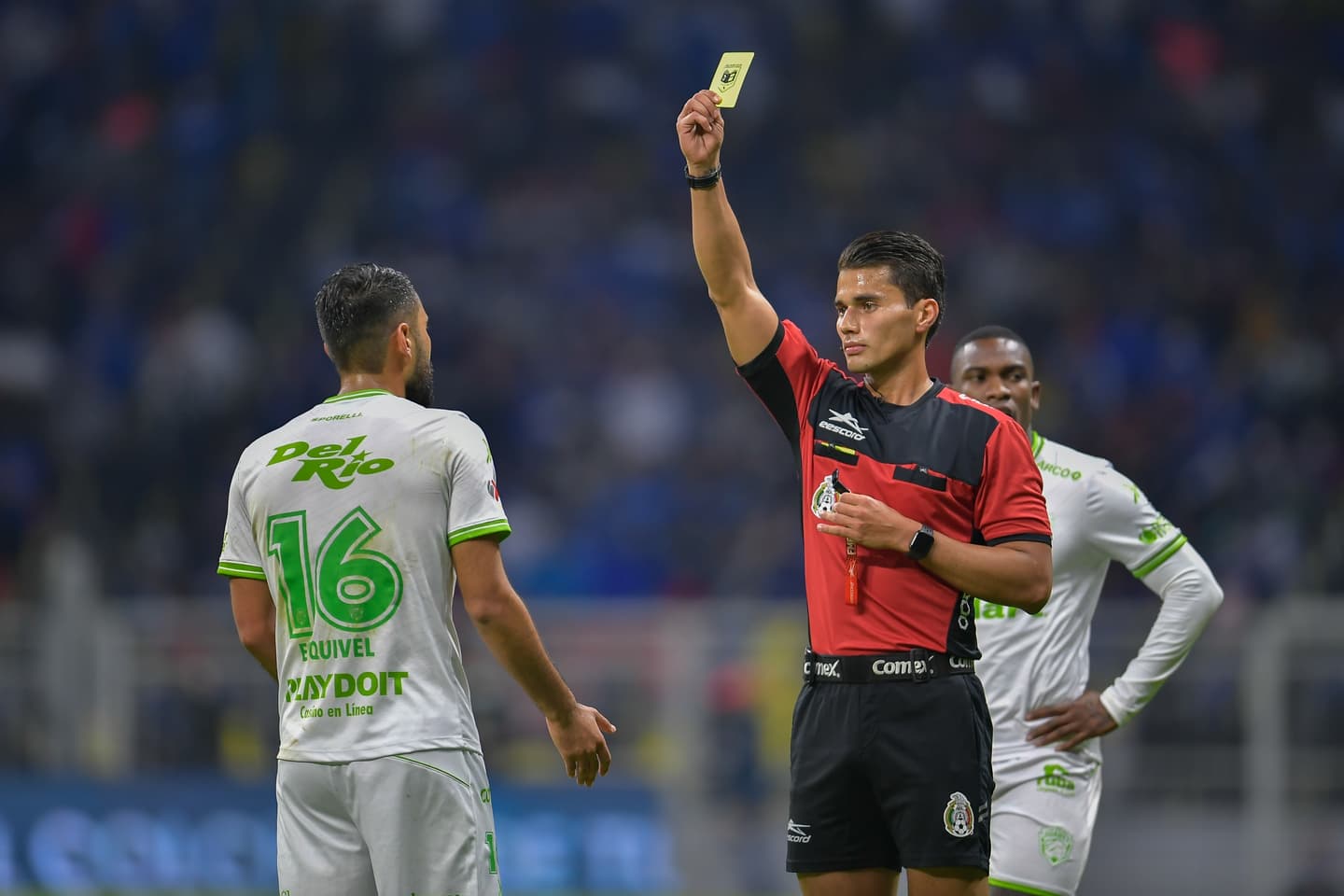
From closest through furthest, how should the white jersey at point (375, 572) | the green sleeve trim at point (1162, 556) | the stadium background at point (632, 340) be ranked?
the white jersey at point (375, 572) < the green sleeve trim at point (1162, 556) < the stadium background at point (632, 340)

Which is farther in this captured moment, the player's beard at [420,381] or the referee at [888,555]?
the player's beard at [420,381]

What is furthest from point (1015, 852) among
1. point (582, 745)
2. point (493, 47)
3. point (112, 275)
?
point (493, 47)

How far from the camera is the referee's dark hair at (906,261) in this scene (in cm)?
443

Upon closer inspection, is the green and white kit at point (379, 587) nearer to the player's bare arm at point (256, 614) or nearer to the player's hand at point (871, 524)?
the player's bare arm at point (256, 614)

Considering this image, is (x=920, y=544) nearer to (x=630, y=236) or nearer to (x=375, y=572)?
(x=375, y=572)

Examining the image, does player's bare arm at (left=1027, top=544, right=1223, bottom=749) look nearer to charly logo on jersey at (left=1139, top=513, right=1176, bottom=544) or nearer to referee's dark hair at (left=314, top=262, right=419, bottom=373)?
charly logo on jersey at (left=1139, top=513, right=1176, bottom=544)

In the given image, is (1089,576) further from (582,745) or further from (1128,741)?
(1128,741)

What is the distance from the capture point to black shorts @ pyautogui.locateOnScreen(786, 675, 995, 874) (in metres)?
4.14

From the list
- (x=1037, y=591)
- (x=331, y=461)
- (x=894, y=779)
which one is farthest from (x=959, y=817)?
(x=331, y=461)

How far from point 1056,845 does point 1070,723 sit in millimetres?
378

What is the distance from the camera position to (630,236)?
17.5 m

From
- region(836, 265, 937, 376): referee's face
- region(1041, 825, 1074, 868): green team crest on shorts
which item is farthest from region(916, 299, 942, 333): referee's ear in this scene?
region(1041, 825, 1074, 868): green team crest on shorts

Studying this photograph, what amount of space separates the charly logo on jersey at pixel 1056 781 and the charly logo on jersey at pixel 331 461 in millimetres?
2416

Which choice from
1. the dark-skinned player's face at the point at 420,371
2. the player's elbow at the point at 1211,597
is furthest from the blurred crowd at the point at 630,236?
the dark-skinned player's face at the point at 420,371
